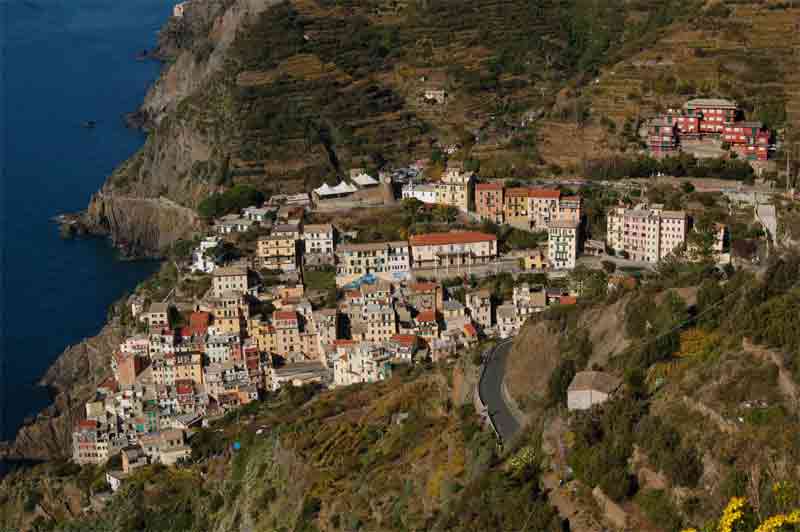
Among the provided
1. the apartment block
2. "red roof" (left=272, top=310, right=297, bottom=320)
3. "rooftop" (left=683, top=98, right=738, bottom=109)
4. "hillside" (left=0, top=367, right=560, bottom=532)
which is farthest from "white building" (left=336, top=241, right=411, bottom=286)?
"rooftop" (left=683, top=98, right=738, bottom=109)

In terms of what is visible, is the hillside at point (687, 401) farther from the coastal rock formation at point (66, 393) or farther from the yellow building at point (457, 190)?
the coastal rock formation at point (66, 393)

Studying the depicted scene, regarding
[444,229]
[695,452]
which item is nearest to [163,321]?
[444,229]

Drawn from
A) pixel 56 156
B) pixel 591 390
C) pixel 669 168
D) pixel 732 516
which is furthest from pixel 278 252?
pixel 56 156

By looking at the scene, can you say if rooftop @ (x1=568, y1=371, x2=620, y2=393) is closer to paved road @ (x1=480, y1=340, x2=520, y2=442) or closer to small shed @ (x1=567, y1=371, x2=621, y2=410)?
small shed @ (x1=567, y1=371, x2=621, y2=410)

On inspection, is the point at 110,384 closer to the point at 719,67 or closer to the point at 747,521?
the point at 719,67

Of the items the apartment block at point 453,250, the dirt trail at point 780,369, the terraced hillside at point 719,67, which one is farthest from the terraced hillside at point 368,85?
the dirt trail at point 780,369

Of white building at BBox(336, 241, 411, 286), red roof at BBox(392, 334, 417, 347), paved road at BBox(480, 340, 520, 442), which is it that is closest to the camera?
paved road at BBox(480, 340, 520, 442)
